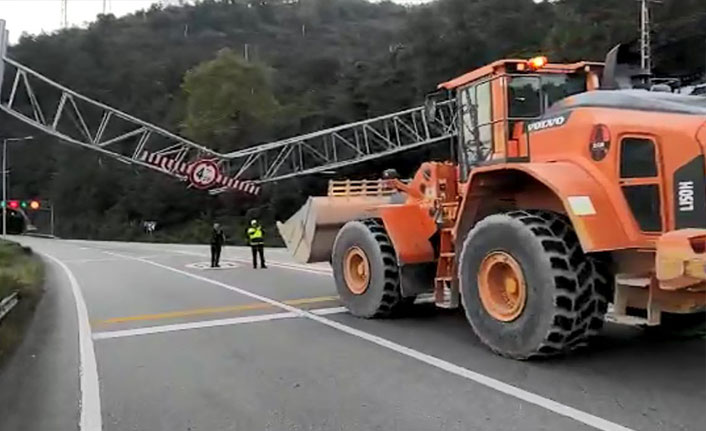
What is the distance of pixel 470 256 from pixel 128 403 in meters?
3.54

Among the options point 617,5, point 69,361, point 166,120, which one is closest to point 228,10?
point 166,120

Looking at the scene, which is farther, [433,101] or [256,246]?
[256,246]

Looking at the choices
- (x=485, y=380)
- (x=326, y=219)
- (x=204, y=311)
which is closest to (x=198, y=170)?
(x=326, y=219)

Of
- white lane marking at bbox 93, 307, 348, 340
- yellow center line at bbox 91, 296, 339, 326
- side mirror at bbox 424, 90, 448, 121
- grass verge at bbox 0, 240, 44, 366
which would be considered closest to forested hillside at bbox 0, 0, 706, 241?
side mirror at bbox 424, 90, 448, 121

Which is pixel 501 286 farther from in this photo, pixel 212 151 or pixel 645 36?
pixel 212 151

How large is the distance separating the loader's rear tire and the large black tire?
269 centimetres

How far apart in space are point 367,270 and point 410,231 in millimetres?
936

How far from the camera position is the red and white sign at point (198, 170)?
30.3 m

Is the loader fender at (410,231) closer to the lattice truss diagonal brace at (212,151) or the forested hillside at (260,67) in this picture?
the forested hillside at (260,67)

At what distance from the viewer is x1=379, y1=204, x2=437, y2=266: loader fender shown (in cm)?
964

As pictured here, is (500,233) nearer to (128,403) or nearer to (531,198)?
(531,198)

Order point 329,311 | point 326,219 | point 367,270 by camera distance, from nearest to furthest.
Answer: point 367,270 → point 329,311 → point 326,219

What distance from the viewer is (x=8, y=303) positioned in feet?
39.3

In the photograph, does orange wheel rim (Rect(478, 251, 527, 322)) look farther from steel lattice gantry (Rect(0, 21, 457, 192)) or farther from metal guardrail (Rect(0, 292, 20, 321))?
steel lattice gantry (Rect(0, 21, 457, 192))
